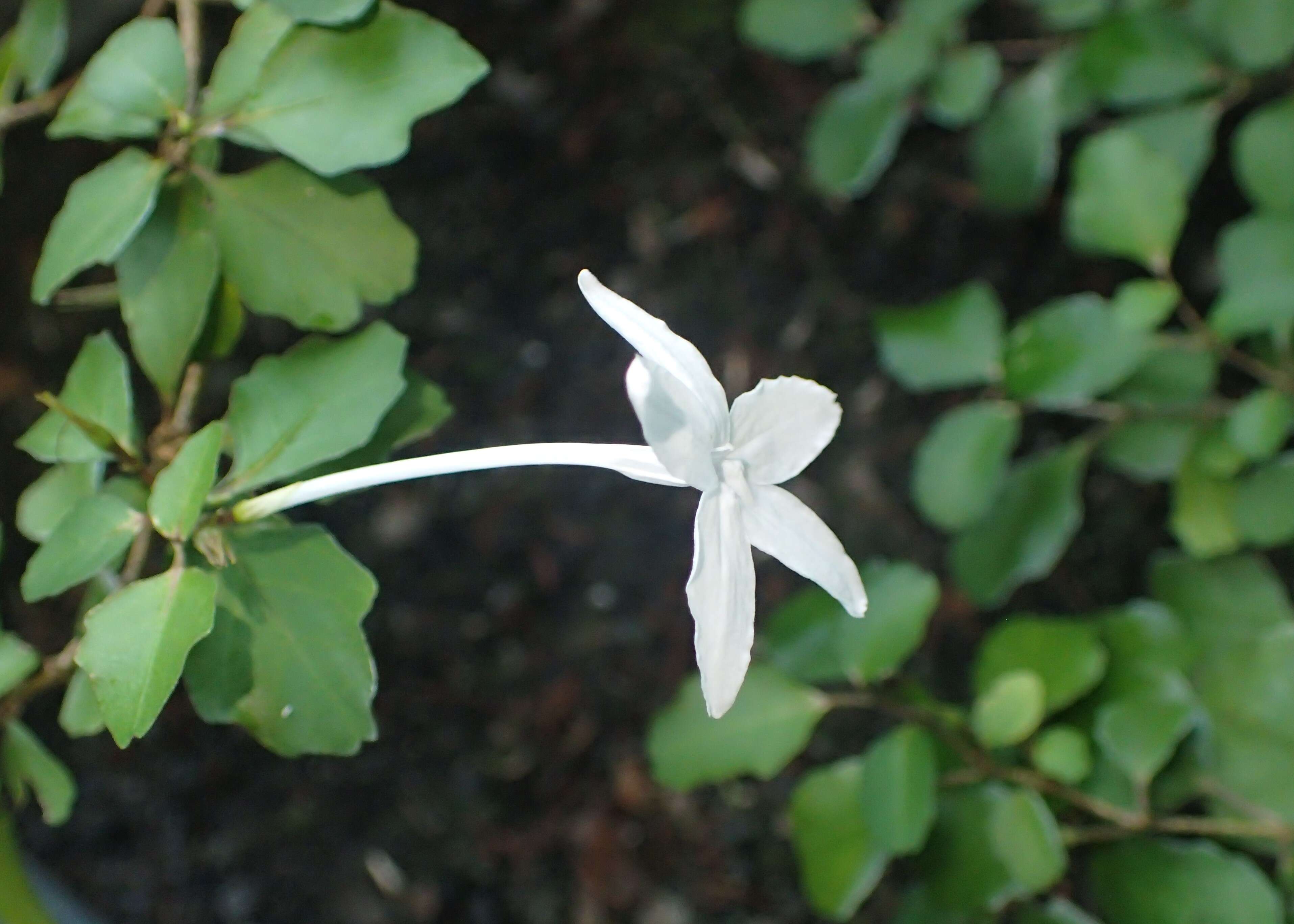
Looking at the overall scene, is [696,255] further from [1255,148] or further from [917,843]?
[917,843]

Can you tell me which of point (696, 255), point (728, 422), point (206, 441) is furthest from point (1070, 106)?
point (206, 441)

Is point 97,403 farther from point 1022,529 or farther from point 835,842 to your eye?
point 1022,529

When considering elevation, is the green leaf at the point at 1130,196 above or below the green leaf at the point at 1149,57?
below

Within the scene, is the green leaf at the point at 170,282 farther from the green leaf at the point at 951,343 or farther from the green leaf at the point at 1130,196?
the green leaf at the point at 1130,196

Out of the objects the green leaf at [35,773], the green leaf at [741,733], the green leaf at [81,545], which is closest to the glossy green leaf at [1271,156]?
the green leaf at [741,733]

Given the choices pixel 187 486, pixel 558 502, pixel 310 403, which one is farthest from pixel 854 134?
pixel 187 486
